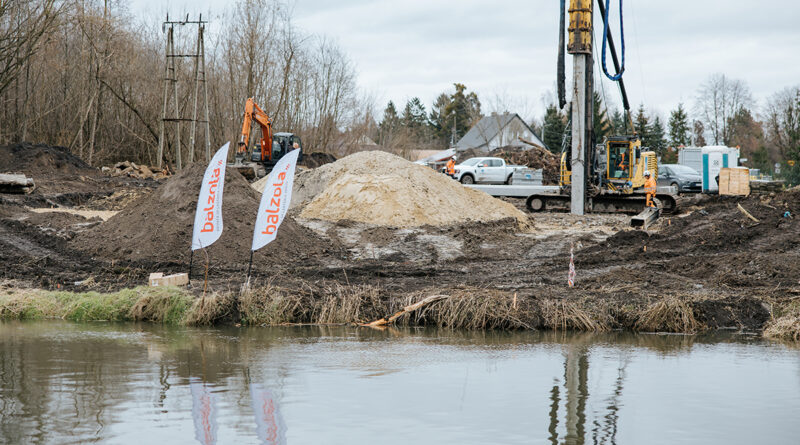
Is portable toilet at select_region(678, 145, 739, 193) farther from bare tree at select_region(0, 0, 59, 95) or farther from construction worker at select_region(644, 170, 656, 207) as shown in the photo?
bare tree at select_region(0, 0, 59, 95)

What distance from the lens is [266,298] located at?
41.1ft

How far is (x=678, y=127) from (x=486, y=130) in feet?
68.7

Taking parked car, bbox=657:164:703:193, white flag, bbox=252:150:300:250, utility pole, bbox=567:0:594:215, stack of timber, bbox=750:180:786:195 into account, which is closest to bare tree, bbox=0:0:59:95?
utility pole, bbox=567:0:594:215

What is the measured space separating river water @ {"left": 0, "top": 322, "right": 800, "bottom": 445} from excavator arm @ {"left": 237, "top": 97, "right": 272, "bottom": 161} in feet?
62.8

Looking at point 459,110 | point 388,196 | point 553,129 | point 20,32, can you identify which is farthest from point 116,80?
point 459,110

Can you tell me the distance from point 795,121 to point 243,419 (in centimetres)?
6676

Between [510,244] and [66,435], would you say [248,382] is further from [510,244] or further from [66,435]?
[510,244]

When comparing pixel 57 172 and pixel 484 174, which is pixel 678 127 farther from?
pixel 57 172

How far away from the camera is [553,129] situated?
79.7 metres

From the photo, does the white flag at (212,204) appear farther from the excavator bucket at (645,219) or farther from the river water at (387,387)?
the excavator bucket at (645,219)

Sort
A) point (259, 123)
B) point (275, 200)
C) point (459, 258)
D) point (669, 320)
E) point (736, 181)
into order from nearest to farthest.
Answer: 1. point (669, 320)
2. point (275, 200)
3. point (459, 258)
4. point (736, 181)
5. point (259, 123)

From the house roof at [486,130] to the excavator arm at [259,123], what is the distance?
47.6 metres

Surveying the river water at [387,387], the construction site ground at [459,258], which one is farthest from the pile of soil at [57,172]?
the river water at [387,387]

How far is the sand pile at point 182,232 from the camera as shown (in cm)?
1675
